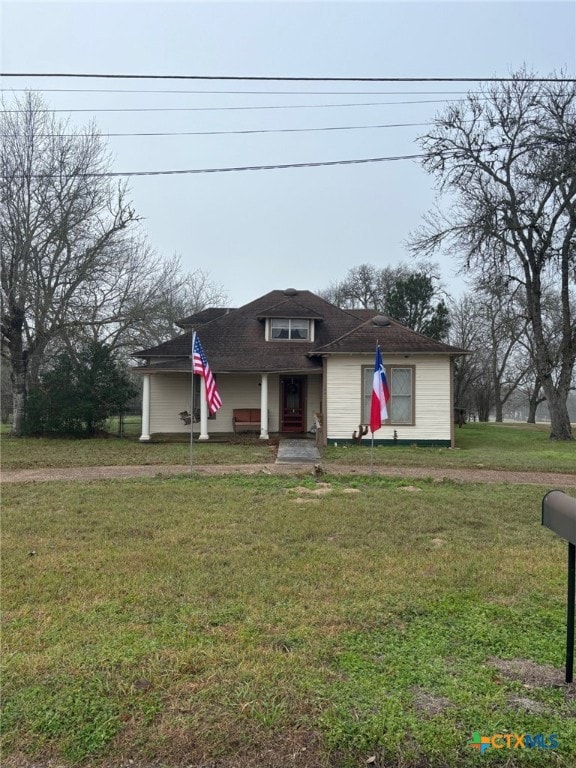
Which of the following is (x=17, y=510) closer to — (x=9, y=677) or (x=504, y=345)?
(x=9, y=677)

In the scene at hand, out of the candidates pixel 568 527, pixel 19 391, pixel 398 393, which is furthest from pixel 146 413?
pixel 568 527

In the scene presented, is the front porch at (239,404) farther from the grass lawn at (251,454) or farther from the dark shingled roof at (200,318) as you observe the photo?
the dark shingled roof at (200,318)

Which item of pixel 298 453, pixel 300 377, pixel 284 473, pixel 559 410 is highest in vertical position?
pixel 300 377

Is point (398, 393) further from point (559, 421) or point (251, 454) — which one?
point (559, 421)

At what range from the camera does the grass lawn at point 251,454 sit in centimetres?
1270

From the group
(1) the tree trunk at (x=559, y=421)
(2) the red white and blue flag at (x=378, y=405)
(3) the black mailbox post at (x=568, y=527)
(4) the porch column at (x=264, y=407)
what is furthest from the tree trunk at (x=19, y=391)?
(1) the tree trunk at (x=559, y=421)

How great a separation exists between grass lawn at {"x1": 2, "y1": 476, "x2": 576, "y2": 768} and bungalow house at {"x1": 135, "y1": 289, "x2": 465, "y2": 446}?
35.2ft

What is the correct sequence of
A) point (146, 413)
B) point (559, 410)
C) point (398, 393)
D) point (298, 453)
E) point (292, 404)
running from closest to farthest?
point (298, 453) → point (398, 393) → point (146, 413) → point (292, 404) → point (559, 410)

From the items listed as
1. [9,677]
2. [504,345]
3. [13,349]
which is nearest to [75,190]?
[13,349]

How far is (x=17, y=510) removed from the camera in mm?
7305

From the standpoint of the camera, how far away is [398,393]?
17.4 metres

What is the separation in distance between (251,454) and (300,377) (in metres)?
6.33

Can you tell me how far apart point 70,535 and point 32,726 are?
12.3 ft

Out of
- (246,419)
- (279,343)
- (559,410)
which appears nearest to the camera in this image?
(246,419)
